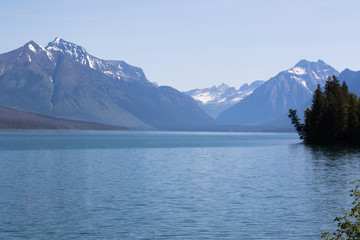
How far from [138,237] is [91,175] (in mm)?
40613

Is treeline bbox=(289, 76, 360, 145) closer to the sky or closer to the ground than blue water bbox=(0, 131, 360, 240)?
closer to the sky

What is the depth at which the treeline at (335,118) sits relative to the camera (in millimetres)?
163250

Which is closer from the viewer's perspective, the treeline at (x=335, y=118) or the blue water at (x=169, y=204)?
the blue water at (x=169, y=204)

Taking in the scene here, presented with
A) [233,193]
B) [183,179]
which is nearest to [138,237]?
[233,193]

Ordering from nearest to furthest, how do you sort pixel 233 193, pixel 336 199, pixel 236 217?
pixel 236 217, pixel 336 199, pixel 233 193

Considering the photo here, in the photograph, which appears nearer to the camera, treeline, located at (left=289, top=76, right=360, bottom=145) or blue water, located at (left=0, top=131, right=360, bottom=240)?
blue water, located at (left=0, top=131, right=360, bottom=240)

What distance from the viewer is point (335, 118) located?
16300cm

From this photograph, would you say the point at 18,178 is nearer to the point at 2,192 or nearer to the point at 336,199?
the point at 2,192

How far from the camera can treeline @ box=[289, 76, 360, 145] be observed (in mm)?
163250

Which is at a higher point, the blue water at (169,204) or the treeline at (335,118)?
the treeline at (335,118)

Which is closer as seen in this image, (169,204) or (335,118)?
(169,204)

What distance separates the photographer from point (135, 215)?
42938 millimetres

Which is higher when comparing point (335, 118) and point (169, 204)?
point (335, 118)

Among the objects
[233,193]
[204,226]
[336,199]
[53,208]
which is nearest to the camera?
[204,226]
